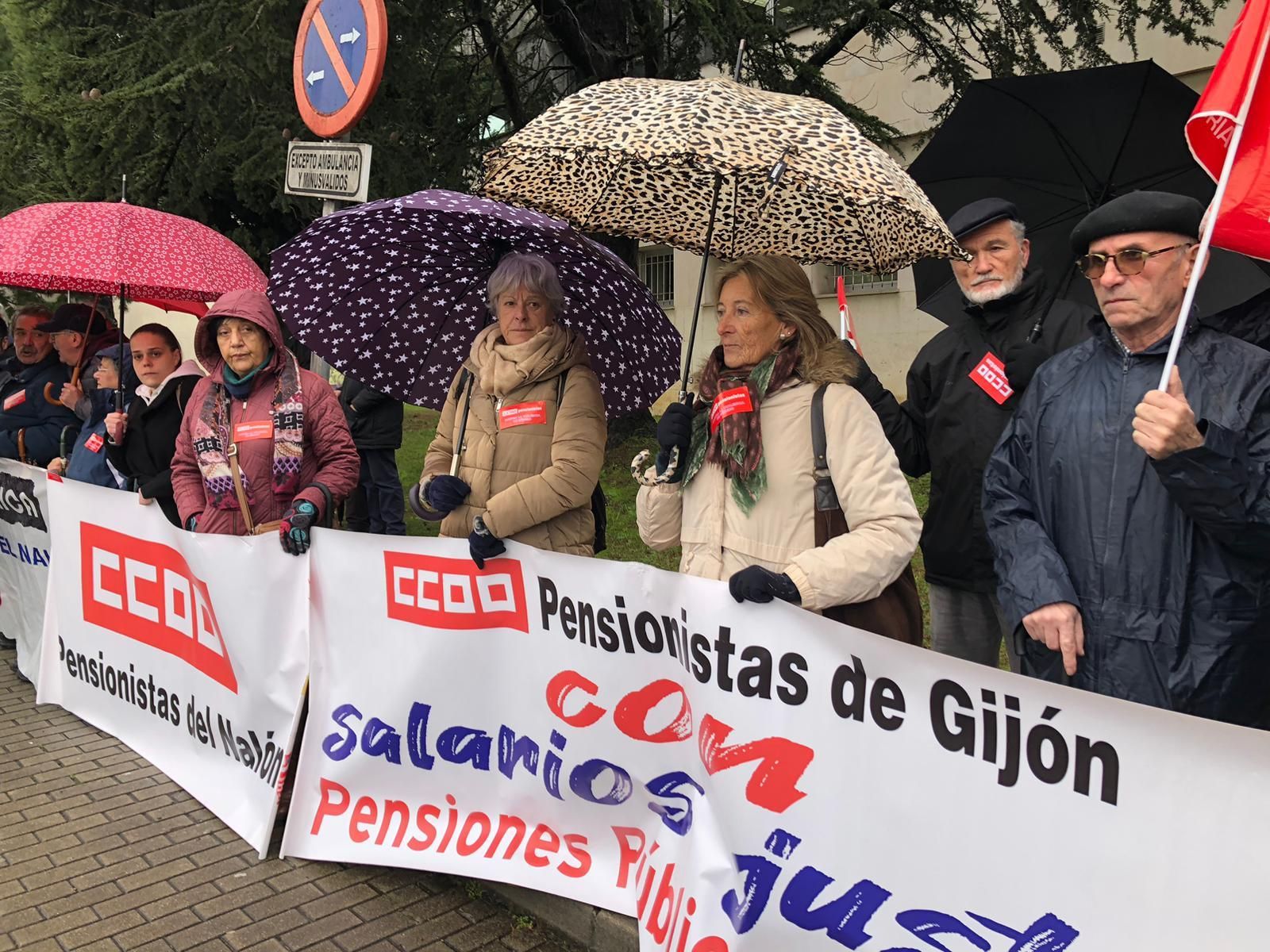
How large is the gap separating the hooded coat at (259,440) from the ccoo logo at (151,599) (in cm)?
24

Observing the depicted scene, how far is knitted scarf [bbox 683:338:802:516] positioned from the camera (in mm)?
2648

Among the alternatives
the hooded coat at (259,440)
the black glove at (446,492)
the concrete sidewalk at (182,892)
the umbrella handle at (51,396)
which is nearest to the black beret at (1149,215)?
the black glove at (446,492)

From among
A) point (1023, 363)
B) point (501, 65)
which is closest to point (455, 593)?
point (1023, 363)

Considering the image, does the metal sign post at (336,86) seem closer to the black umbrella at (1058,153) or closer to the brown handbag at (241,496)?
the brown handbag at (241,496)

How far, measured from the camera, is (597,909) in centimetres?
285

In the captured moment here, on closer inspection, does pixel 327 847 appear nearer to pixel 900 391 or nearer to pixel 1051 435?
pixel 1051 435

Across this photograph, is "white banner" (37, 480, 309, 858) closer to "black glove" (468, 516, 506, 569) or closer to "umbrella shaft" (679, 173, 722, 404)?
"black glove" (468, 516, 506, 569)

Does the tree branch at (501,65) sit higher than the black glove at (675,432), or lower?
higher

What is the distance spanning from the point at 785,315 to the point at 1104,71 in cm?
179

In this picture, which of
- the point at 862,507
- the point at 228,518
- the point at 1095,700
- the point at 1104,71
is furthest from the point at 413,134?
the point at 1095,700

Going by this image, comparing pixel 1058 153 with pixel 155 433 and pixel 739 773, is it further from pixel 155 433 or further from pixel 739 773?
pixel 155 433

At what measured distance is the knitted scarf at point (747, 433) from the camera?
265 cm

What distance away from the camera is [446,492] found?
3.30 m

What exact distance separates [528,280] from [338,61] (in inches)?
56.7
